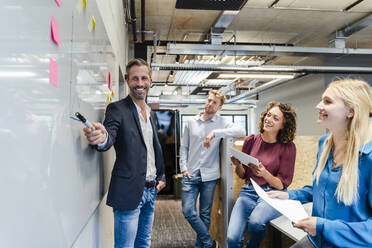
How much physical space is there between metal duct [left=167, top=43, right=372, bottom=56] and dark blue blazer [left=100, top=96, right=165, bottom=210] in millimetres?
2974

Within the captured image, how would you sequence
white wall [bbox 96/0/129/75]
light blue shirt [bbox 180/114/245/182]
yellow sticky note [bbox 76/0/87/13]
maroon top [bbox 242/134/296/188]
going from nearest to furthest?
yellow sticky note [bbox 76/0/87/13] → white wall [bbox 96/0/129/75] → maroon top [bbox 242/134/296/188] → light blue shirt [bbox 180/114/245/182]

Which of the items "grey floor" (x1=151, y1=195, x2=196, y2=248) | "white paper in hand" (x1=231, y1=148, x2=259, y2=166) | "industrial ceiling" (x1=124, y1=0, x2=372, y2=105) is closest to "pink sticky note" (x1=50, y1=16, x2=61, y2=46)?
"white paper in hand" (x1=231, y1=148, x2=259, y2=166)

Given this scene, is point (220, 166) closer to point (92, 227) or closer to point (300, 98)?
point (92, 227)

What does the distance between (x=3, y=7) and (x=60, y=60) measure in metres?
0.29

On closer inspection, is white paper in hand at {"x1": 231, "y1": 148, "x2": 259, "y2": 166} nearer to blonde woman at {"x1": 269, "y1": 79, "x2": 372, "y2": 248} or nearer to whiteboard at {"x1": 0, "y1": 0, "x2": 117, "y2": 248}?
blonde woman at {"x1": 269, "y1": 79, "x2": 372, "y2": 248}

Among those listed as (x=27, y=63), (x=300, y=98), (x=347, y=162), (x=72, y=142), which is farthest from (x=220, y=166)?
(x=300, y=98)

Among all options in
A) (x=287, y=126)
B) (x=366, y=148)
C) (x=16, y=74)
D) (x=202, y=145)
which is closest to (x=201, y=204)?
(x=202, y=145)

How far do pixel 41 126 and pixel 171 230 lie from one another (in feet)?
10.2

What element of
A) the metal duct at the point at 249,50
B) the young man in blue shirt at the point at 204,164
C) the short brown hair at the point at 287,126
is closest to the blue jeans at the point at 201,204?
the young man in blue shirt at the point at 204,164

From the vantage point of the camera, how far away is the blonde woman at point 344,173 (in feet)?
3.26

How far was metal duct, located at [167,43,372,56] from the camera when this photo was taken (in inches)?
166

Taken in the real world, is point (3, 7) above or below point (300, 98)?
below

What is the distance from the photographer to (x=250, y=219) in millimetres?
1788

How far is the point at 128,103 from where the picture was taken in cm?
144
